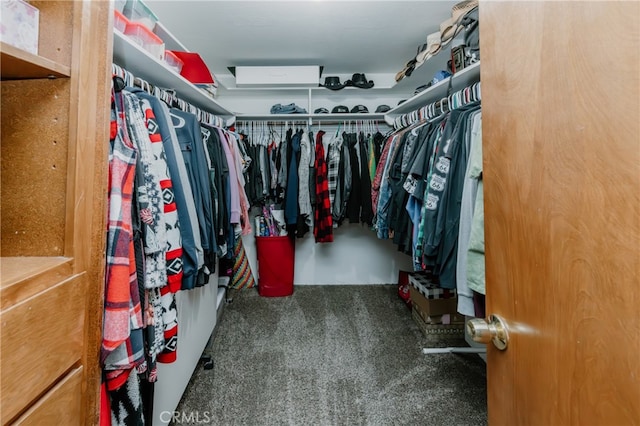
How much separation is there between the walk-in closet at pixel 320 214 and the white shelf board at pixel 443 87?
2 centimetres

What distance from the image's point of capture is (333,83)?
274 centimetres

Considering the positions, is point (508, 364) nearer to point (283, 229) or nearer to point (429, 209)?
point (429, 209)

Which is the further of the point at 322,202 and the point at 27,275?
the point at 322,202

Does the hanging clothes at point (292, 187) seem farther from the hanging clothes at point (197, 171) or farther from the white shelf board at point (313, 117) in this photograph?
the hanging clothes at point (197, 171)

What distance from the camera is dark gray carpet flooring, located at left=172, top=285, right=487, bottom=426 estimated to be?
1.43 m

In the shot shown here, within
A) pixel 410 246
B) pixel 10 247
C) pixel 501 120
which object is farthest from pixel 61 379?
pixel 410 246

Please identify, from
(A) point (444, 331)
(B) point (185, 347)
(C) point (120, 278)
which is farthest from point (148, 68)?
Answer: (A) point (444, 331)

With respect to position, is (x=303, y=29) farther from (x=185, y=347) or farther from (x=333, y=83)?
(x=185, y=347)

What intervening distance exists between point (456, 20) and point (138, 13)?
165 centimetres

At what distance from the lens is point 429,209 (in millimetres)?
1339

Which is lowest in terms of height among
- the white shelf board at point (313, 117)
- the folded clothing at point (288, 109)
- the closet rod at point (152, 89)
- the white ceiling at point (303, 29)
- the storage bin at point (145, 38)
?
the closet rod at point (152, 89)

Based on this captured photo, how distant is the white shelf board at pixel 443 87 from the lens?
1.46m

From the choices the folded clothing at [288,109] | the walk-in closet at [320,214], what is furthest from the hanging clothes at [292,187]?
the folded clothing at [288,109]

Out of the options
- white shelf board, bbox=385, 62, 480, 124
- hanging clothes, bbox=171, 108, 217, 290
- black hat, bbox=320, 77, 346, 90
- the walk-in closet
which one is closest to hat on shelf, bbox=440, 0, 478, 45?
the walk-in closet
